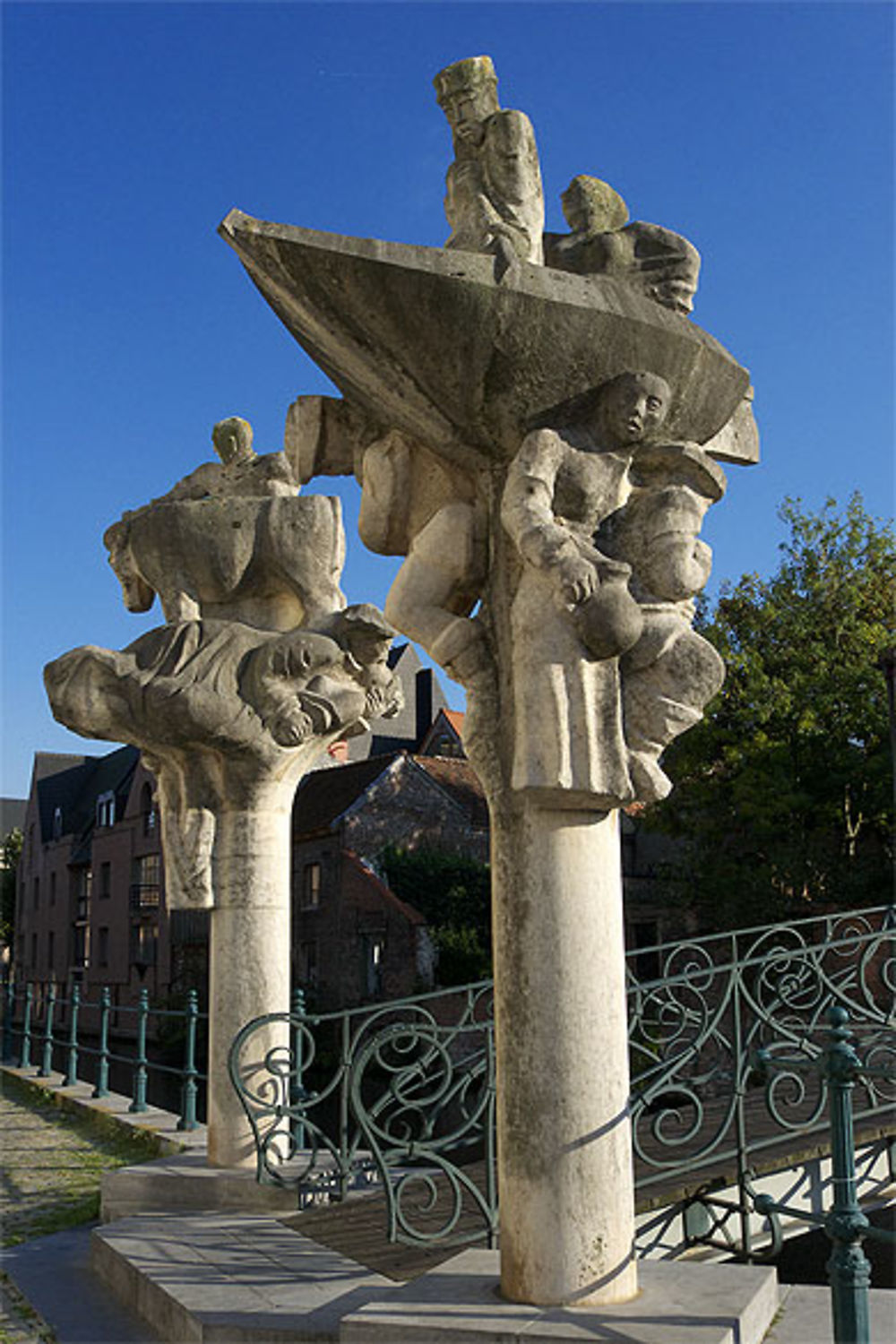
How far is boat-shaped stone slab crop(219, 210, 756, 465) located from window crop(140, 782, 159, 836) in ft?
131

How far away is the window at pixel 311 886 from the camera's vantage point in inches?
1261

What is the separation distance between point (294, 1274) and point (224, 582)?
13.4 feet

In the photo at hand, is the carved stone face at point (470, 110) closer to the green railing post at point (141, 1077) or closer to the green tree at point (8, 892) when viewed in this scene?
the green railing post at point (141, 1077)

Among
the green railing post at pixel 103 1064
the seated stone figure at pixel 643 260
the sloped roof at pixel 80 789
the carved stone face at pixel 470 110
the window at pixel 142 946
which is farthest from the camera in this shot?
the sloped roof at pixel 80 789

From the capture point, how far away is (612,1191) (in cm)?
353

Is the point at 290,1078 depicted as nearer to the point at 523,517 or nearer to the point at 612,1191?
the point at 612,1191

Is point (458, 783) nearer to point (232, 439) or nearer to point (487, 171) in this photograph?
point (232, 439)

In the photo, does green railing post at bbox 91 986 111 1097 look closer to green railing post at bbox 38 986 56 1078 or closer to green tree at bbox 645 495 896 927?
green railing post at bbox 38 986 56 1078

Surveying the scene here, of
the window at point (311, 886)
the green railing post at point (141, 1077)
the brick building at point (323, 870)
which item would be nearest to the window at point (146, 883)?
the brick building at point (323, 870)

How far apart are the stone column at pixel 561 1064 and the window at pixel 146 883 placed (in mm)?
38077

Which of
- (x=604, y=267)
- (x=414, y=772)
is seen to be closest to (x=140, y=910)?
(x=414, y=772)

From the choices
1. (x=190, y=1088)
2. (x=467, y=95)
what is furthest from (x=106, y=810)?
(x=467, y=95)

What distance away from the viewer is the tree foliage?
1142 inches

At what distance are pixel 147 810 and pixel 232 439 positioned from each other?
3673 cm
